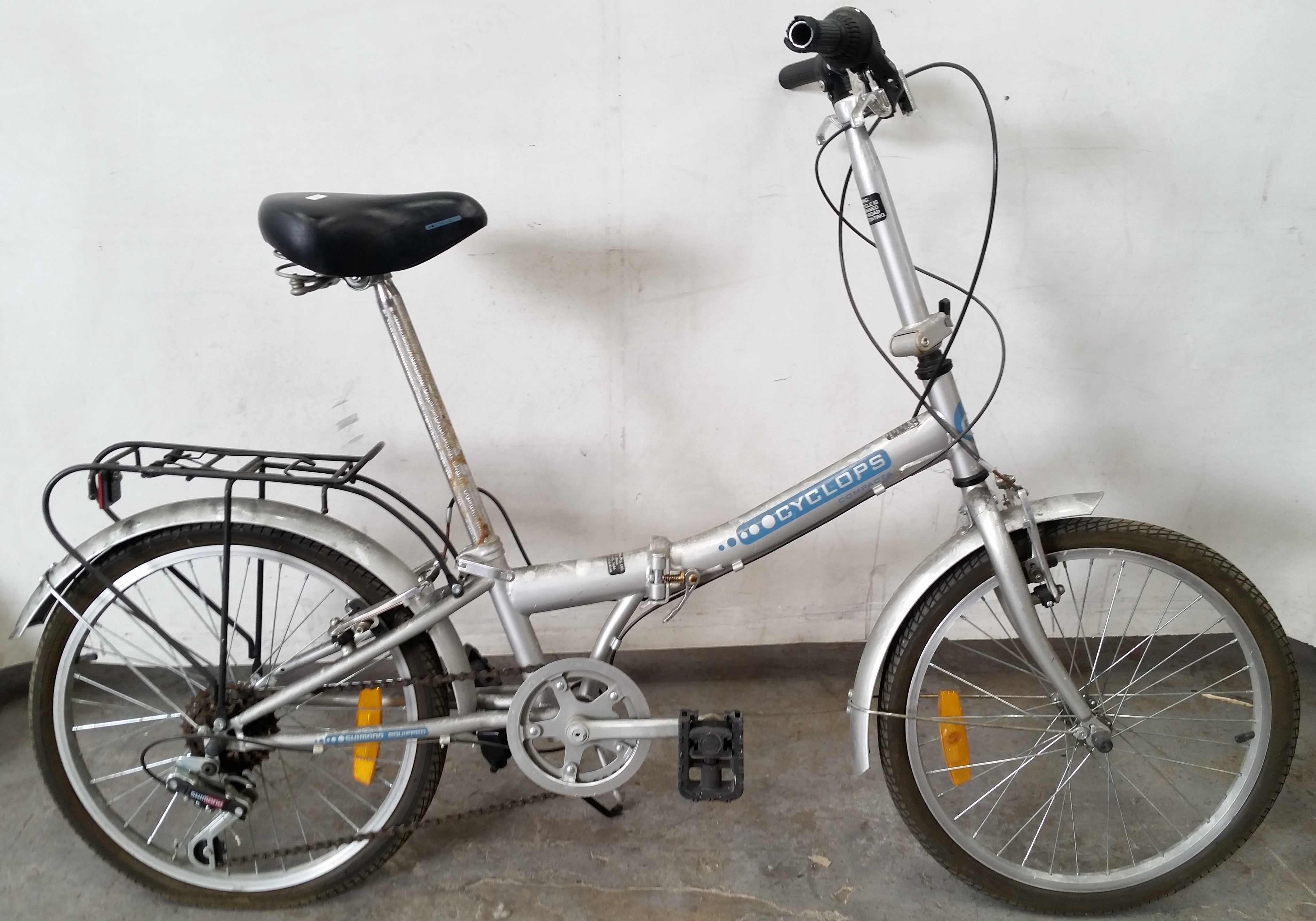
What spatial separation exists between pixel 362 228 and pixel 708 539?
713mm

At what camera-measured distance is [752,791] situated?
1.61 m

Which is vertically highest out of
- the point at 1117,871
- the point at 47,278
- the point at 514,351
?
the point at 47,278

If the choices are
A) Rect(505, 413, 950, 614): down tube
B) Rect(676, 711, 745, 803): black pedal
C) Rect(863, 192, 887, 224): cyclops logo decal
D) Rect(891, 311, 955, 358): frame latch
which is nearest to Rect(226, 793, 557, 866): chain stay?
Rect(676, 711, 745, 803): black pedal

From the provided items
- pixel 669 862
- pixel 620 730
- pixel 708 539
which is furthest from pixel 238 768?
pixel 708 539

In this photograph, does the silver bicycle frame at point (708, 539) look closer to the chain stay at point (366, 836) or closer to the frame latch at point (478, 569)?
the frame latch at point (478, 569)

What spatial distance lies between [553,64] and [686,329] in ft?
1.77

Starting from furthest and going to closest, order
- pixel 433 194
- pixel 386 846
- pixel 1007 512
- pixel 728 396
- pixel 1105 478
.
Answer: pixel 1105 478, pixel 728 396, pixel 386 846, pixel 1007 512, pixel 433 194

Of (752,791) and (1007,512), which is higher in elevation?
(1007,512)

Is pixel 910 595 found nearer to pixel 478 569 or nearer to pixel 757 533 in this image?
pixel 757 533

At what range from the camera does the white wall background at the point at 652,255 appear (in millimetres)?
1425

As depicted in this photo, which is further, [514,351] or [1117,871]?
[514,351]

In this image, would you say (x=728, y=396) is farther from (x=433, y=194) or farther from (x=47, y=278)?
(x=47, y=278)

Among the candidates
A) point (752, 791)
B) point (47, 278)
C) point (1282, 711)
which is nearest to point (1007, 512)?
point (1282, 711)

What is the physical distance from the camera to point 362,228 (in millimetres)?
1127
